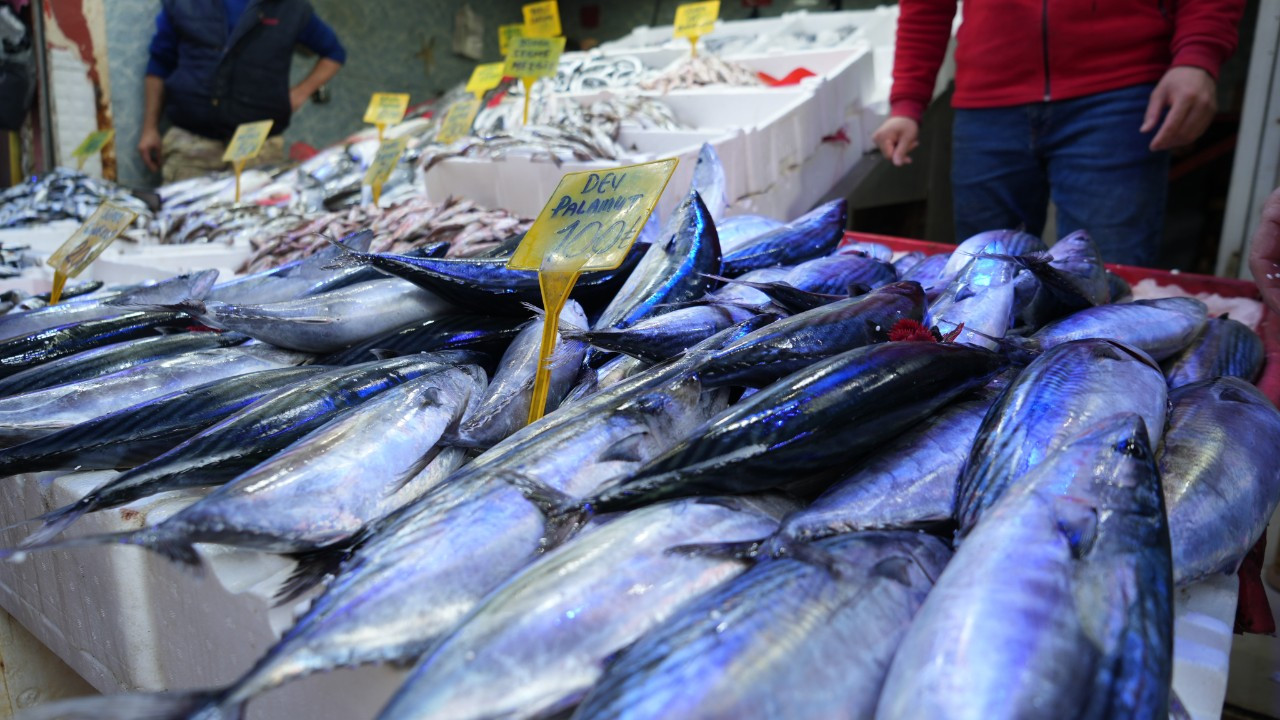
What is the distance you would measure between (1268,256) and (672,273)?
1337 millimetres

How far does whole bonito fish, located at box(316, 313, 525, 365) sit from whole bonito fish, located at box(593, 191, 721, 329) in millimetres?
200

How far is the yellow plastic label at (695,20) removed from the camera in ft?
14.7

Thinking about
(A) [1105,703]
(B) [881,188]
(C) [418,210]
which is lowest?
(B) [881,188]

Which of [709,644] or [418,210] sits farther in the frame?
[418,210]

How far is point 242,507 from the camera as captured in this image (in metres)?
0.97

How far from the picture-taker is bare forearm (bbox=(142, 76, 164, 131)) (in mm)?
5961

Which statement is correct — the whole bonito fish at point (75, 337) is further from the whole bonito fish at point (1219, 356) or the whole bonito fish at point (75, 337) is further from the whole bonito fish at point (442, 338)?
the whole bonito fish at point (1219, 356)

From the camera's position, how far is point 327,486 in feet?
3.34

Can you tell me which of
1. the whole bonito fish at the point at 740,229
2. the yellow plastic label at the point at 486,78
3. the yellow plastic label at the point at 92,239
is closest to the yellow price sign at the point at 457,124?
the yellow plastic label at the point at 486,78

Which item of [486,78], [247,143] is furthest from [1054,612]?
[247,143]

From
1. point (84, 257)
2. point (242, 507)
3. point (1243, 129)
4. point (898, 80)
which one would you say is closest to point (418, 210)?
point (84, 257)

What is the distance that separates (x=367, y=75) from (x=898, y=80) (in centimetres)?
759

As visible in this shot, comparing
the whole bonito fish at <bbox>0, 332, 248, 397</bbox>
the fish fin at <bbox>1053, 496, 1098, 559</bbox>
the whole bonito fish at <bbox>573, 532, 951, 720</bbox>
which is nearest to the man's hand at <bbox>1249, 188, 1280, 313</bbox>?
the fish fin at <bbox>1053, 496, 1098, 559</bbox>

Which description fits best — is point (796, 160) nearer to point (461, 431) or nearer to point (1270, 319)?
point (1270, 319)
